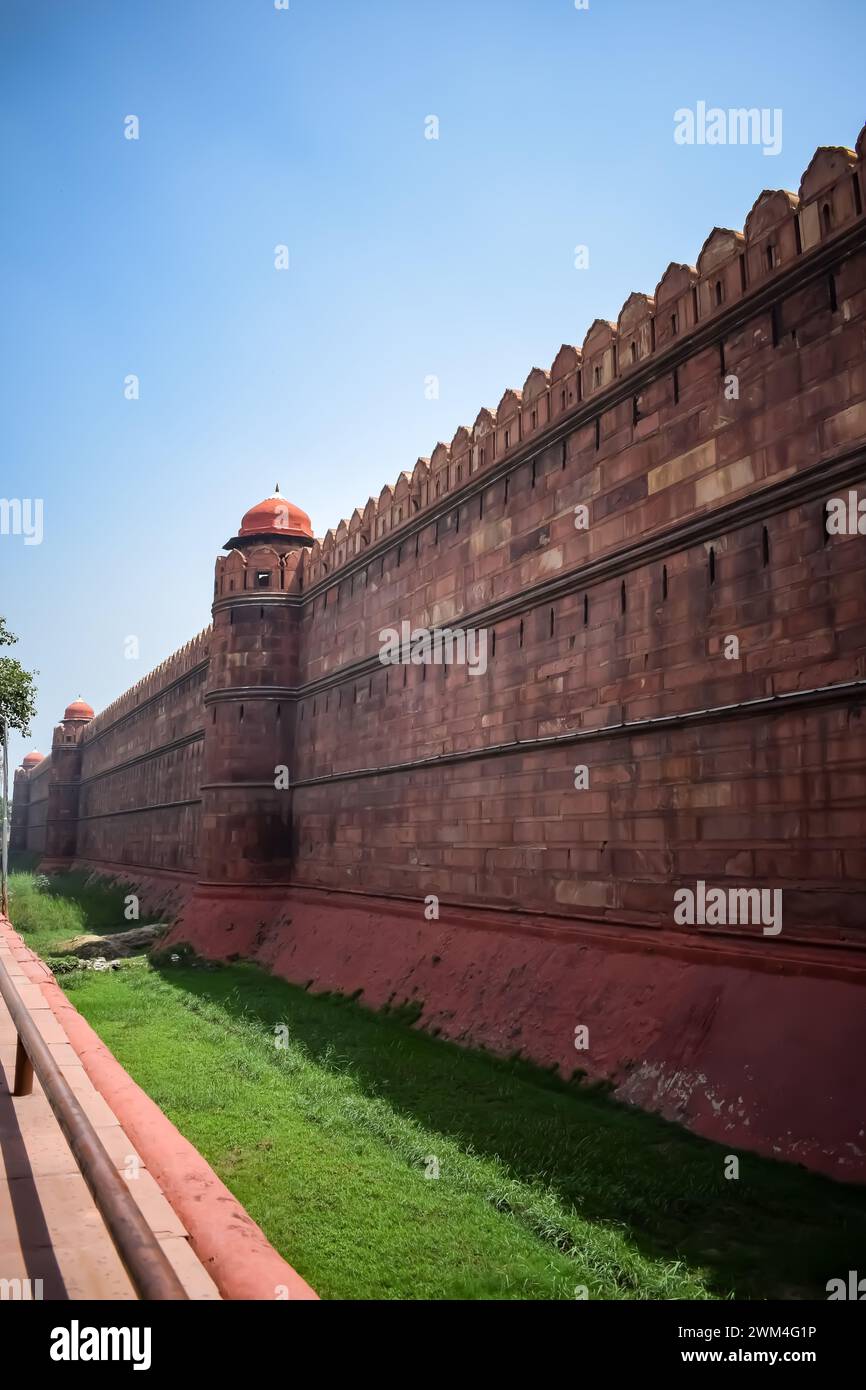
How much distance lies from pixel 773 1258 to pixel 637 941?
11.4 feet

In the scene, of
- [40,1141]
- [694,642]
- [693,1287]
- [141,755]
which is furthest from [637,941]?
[141,755]

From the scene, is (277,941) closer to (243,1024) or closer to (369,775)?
(369,775)

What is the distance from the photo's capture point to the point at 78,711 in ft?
132

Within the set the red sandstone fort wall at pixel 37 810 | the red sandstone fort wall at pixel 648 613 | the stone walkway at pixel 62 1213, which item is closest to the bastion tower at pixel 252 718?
the red sandstone fort wall at pixel 648 613

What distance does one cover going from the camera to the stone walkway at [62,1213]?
301 centimetres

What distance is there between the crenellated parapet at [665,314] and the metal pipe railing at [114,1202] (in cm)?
696

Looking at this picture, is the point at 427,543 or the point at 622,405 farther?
the point at 427,543

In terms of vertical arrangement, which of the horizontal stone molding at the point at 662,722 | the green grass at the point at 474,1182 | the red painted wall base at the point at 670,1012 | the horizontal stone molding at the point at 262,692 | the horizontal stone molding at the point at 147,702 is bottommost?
the green grass at the point at 474,1182

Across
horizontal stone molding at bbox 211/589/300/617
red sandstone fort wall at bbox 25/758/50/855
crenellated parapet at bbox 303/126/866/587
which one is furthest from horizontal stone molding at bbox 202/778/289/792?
red sandstone fort wall at bbox 25/758/50/855

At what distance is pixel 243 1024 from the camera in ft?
31.2

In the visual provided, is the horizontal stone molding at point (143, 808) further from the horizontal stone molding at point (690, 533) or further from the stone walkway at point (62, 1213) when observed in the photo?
the stone walkway at point (62, 1213)

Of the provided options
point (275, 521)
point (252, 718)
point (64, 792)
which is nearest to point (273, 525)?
point (275, 521)

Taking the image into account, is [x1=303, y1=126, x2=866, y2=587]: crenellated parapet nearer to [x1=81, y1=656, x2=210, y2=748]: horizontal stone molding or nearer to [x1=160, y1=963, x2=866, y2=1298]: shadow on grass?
[x1=160, y1=963, x2=866, y2=1298]: shadow on grass

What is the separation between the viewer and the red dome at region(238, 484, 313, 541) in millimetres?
17875
